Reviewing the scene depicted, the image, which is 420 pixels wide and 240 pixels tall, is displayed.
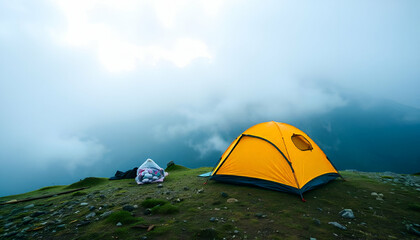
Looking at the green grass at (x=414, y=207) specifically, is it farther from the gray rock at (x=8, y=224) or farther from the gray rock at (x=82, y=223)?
the gray rock at (x=8, y=224)

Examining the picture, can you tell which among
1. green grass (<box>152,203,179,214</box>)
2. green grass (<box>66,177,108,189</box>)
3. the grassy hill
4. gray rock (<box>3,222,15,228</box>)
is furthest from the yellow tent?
green grass (<box>66,177,108,189</box>)

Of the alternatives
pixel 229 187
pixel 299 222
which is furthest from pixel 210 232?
pixel 229 187

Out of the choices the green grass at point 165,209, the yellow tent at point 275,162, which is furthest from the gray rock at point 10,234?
the yellow tent at point 275,162

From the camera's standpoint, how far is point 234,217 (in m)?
5.09

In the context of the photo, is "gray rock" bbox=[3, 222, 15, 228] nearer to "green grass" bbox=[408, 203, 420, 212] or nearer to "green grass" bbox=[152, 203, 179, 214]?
"green grass" bbox=[152, 203, 179, 214]

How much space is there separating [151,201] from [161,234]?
229 cm

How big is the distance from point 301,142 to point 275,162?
8.38 feet

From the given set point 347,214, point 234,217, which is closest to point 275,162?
point 347,214

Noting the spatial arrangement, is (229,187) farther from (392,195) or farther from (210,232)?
(392,195)

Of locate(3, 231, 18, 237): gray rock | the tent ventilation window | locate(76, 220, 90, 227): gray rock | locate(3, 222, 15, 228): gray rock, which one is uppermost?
the tent ventilation window

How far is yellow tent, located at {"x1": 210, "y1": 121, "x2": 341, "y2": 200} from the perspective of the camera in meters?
7.39

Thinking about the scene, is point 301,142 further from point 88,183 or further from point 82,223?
point 88,183

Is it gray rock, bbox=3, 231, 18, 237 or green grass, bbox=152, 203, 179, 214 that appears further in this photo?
green grass, bbox=152, 203, 179, 214

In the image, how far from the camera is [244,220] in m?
4.90
